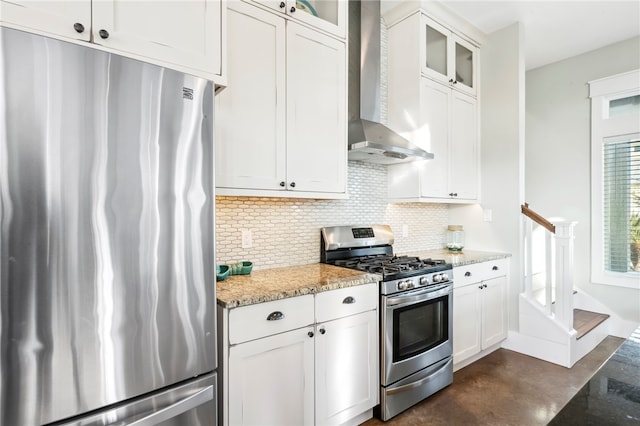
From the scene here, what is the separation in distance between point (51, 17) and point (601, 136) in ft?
15.3

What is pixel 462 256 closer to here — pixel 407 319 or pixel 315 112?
pixel 407 319

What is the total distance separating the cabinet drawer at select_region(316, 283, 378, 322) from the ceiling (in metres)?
2.53

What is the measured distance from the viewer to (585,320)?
334 cm

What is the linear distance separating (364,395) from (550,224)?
2.27m

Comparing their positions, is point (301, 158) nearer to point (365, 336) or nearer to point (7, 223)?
point (365, 336)

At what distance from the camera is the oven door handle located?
6.73ft

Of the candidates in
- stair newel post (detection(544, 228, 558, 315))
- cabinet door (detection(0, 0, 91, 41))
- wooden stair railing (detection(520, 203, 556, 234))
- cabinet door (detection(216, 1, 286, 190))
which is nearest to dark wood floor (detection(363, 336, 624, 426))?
stair newel post (detection(544, 228, 558, 315))

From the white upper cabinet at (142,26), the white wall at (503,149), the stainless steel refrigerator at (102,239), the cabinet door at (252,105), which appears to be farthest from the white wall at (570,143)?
the stainless steel refrigerator at (102,239)

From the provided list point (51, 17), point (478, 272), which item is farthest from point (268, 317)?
point (478, 272)

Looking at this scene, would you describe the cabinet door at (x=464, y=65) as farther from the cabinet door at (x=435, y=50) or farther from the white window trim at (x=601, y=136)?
the white window trim at (x=601, y=136)

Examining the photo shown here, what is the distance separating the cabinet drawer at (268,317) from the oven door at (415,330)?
1.91 ft

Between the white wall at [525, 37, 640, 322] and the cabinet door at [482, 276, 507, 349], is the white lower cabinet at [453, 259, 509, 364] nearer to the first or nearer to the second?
the cabinet door at [482, 276, 507, 349]

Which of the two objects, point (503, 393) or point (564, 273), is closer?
point (503, 393)

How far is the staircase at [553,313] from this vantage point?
2844 mm
